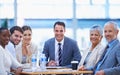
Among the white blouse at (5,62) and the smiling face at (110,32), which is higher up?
the smiling face at (110,32)

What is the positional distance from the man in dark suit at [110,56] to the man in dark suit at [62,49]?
89 cm

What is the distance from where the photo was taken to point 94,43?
4.44 metres

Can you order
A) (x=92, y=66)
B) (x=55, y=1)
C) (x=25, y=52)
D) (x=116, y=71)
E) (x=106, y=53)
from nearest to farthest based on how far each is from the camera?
(x=116, y=71) < (x=106, y=53) < (x=92, y=66) < (x=25, y=52) < (x=55, y=1)

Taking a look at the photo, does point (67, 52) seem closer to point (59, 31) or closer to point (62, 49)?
point (62, 49)

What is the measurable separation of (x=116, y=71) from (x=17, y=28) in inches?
83.5

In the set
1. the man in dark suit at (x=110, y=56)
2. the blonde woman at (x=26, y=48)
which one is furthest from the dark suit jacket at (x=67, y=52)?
the man in dark suit at (x=110, y=56)

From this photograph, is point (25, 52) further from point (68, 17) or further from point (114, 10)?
point (114, 10)

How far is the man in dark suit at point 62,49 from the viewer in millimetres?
4891

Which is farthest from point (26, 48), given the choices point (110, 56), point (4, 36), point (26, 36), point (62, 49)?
point (110, 56)

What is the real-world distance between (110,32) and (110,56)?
0.38 meters

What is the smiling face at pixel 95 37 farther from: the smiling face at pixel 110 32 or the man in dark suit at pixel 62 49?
the man in dark suit at pixel 62 49

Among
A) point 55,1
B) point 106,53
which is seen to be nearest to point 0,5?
point 55,1

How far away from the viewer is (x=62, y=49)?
4.93 metres

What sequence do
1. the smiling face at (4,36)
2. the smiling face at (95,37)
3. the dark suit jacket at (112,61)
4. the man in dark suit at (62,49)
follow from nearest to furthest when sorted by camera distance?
the dark suit jacket at (112,61) < the smiling face at (4,36) < the smiling face at (95,37) < the man in dark suit at (62,49)
